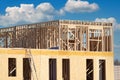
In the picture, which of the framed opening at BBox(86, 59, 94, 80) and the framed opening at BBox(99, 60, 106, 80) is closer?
the framed opening at BBox(99, 60, 106, 80)

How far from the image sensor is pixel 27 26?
66.7 m

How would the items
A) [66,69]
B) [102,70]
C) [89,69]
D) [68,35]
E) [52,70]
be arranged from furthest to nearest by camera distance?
1. [89,69]
2. [102,70]
3. [68,35]
4. [66,69]
5. [52,70]

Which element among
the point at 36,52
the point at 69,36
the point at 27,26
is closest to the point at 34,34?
the point at 27,26

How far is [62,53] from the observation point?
192 ft

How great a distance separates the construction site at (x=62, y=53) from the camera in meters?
54.7

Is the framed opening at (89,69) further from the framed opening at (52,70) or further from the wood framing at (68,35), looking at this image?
the framed opening at (52,70)

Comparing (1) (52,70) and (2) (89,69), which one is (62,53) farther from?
(2) (89,69)

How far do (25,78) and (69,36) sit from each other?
407 inches

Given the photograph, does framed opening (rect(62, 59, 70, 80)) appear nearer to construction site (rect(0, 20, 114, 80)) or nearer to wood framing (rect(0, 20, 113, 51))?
construction site (rect(0, 20, 114, 80))

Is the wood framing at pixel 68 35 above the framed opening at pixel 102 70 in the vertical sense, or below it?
above

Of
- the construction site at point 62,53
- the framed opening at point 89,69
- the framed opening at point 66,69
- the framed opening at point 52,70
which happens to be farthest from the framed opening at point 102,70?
the framed opening at point 52,70

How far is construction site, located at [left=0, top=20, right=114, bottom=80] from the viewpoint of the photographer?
54.7 meters

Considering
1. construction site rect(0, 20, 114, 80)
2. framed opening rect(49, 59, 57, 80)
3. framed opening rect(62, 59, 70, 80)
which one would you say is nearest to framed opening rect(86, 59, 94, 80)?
construction site rect(0, 20, 114, 80)

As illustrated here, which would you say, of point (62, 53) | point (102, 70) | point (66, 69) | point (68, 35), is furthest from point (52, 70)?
point (102, 70)
